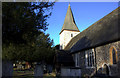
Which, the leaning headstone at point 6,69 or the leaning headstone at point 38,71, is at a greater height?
the leaning headstone at point 6,69

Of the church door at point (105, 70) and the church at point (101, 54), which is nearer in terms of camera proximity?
the church at point (101, 54)

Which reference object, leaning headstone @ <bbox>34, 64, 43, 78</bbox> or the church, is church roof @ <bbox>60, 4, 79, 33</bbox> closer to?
the church

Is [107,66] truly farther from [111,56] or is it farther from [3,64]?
[3,64]

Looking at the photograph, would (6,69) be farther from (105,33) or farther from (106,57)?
(106,57)

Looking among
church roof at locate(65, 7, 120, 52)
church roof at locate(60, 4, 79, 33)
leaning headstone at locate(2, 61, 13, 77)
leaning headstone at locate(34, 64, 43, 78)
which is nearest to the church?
church roof at locate(65, 7, 120, 52)

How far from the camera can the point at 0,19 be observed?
5645 mm

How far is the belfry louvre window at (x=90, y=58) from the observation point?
1443 cm

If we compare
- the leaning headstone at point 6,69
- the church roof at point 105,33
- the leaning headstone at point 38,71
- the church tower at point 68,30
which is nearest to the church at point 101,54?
the church roof at point 105,33

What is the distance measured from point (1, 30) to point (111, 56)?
34.4 feet

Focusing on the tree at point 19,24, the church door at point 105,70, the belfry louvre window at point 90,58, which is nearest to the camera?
the tree at point 19,24

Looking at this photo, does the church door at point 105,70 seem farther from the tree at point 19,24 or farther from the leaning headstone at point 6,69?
the leaning headstone at point 6,69

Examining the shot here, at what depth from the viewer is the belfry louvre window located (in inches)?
568

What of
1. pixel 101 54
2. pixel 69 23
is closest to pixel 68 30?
pixel 69 23

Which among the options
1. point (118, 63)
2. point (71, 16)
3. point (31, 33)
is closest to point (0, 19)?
point (31, 33)
